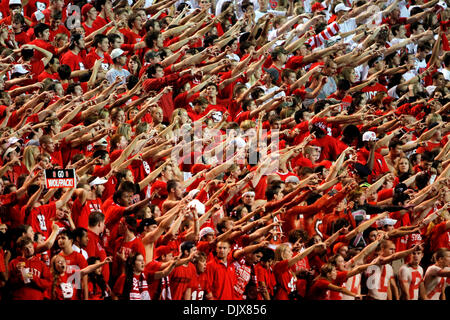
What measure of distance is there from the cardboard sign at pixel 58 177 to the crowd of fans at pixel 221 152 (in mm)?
189

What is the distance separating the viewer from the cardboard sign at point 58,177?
1034 centimetres

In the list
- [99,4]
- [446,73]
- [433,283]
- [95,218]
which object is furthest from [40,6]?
[433,283]

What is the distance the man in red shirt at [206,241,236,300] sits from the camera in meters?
10.5

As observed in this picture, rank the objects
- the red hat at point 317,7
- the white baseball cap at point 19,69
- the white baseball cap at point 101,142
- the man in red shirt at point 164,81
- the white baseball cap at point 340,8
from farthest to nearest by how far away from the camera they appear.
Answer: the red hat at point 317,7 → the white baseball cap at point 340,8 → the man in red shirt at point 164,81 → the white baseball cap at point 19,69 → the white baseball cap at point 101,142

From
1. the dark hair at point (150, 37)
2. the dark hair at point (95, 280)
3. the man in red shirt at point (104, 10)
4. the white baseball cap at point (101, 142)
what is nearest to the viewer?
the dark hair at point (95, 280)

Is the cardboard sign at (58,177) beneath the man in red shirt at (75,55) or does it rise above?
beneath

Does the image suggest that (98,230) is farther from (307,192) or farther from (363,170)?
(363,170)

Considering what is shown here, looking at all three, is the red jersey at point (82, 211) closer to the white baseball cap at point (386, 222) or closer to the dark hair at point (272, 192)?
the dark hair at point (272, 192)

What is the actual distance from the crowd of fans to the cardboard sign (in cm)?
19

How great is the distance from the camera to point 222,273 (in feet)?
34.6

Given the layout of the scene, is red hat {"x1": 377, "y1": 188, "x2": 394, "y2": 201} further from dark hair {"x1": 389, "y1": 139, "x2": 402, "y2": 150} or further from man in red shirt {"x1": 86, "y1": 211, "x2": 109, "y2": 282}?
man in red shirt {"x1": 86, "y1": 211, "x2": 109, "y2": 282}

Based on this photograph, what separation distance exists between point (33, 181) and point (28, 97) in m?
2.36

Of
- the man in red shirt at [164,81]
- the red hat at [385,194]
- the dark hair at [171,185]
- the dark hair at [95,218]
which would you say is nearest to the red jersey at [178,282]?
the dark hair at [95,218]

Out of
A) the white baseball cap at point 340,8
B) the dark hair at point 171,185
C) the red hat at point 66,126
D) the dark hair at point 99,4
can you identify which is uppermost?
the white baseball cap at point 340,8
